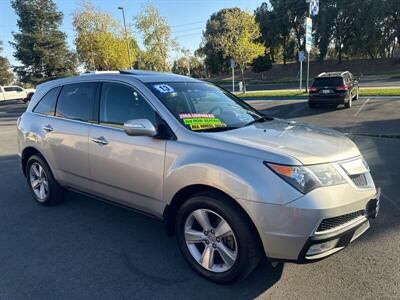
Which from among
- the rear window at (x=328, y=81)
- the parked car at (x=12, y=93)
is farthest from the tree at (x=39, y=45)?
the rear window at (x=328, y=81)

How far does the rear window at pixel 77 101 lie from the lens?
4.30 meters

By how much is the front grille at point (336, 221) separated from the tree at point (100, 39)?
40.0 meters

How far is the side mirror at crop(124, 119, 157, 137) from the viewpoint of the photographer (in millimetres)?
3348

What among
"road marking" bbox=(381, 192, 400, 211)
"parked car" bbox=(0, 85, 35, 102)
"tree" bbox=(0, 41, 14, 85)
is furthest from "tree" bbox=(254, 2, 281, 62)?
"road marking" bbox=(381, 192, 400, 211)

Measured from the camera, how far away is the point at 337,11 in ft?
177

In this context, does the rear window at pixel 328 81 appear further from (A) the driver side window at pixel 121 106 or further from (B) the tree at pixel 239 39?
(A) the driver side window at pixel 121 106

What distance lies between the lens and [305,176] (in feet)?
9.10

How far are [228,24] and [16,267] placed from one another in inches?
1002

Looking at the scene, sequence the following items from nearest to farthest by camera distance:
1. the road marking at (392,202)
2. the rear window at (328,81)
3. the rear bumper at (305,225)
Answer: the rear bumper at (305,225)
the road marking at (392,202)
the rear window at (328,81)

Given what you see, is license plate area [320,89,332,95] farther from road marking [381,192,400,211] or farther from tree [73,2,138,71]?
tree [73,2,138,71]

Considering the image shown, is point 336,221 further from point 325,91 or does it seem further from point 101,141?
point 325,91

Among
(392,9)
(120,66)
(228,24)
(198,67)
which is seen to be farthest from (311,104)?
(198,67)

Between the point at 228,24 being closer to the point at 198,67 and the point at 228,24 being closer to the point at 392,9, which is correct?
the point at 392,9

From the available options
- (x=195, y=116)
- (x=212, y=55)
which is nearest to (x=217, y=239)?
(x=195, y=116)
